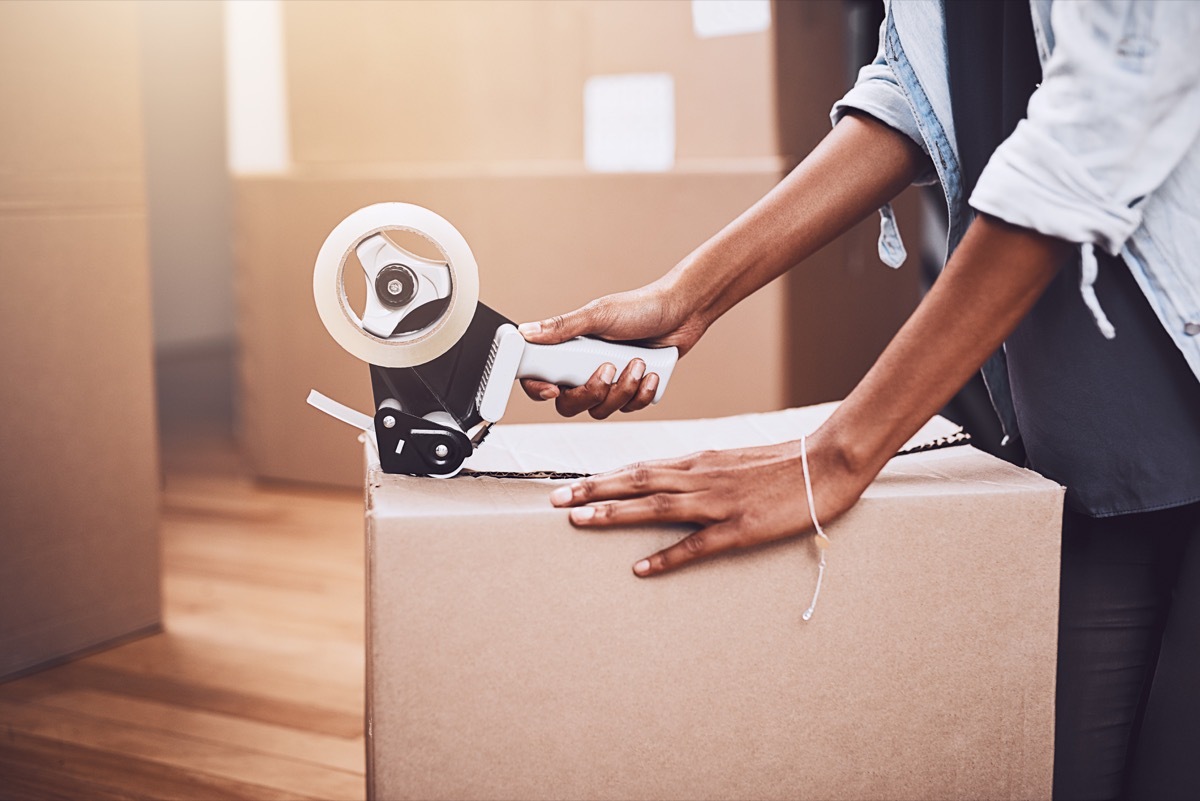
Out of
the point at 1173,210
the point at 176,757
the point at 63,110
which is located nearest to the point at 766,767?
the point at 1173,210

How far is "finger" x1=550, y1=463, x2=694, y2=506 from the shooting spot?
59cm

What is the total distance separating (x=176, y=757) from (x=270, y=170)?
1.44 metres

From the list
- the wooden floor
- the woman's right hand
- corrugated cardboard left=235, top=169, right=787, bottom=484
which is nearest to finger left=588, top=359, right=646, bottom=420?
the woman's right hand

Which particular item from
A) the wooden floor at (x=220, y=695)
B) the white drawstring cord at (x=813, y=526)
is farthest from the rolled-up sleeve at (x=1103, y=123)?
the wooden floor at (x=220, y=695)

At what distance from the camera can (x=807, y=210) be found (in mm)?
784

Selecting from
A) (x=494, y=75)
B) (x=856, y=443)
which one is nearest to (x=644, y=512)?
(x=856, y=443)

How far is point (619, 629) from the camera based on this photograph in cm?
59

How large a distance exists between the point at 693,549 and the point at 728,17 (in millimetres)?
1454

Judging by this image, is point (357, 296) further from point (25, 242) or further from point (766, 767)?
point (766, 767)

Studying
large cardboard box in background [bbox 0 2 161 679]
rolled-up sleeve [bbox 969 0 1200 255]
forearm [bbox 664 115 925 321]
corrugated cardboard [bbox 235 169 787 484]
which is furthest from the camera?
corrugated cardboard [bbox 235 169 787 484]

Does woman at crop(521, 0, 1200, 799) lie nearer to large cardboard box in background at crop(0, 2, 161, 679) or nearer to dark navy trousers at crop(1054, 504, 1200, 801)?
dark navy trousers at crop(1054, 504, 1200, 801)

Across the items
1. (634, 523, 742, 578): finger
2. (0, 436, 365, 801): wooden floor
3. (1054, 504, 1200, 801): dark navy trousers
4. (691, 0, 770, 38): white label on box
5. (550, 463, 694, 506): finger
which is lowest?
(0, 436, 365, 801): wooden floor

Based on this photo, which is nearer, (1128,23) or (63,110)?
(1128,23)

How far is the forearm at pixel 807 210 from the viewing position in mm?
773
